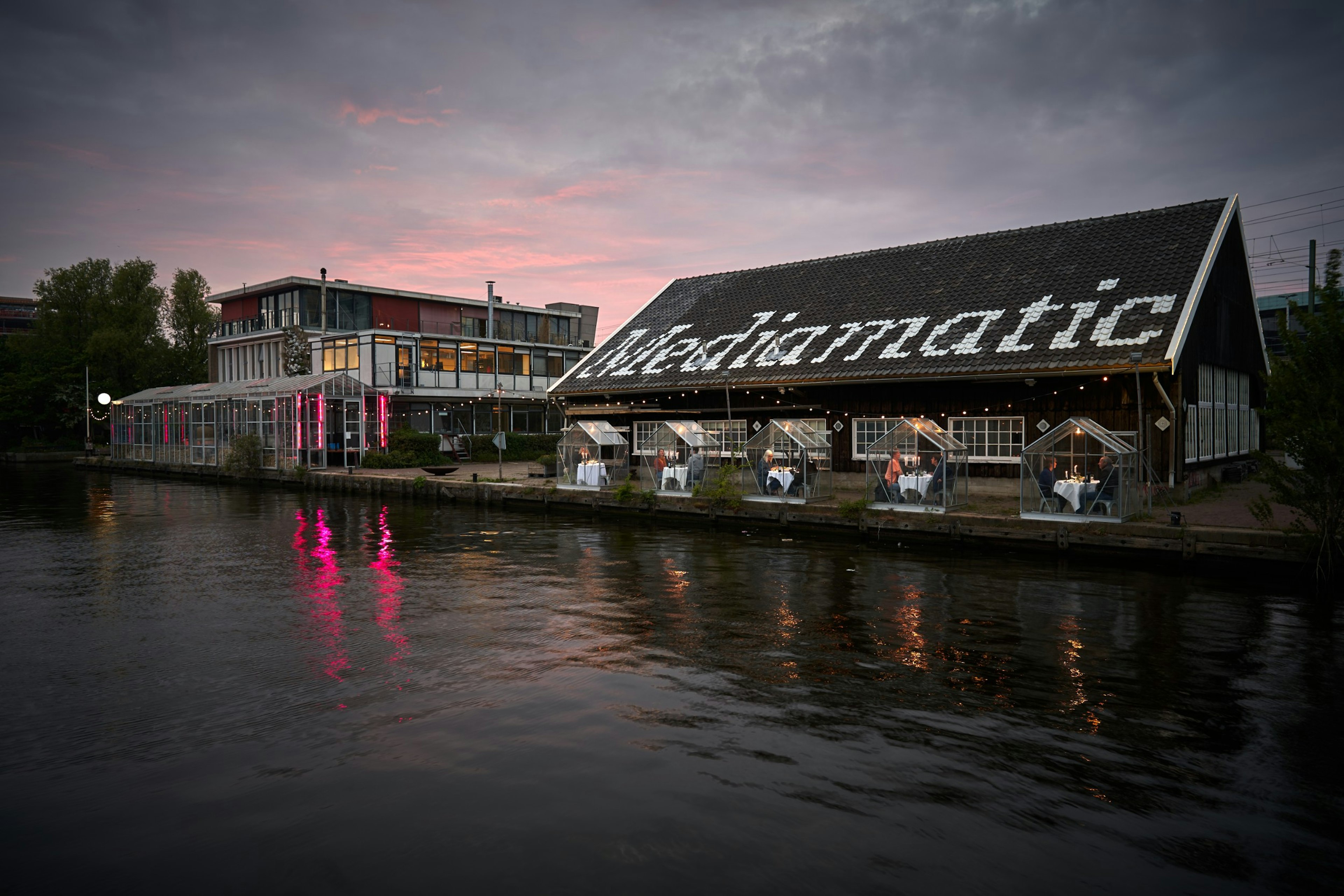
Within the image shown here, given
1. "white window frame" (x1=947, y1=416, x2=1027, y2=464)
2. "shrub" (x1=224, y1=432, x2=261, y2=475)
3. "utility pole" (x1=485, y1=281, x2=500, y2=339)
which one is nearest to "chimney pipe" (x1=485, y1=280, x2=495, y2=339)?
"utility pole" (x1=485, y1=281, x2=500, y2=339)

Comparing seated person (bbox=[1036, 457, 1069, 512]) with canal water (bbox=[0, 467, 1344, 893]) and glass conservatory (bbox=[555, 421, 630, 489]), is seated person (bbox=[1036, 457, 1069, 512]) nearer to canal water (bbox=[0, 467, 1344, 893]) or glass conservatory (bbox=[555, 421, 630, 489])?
canal water (bbox=[0, 467, 1344, 893])

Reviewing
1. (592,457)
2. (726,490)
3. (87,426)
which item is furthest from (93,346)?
(726,490)

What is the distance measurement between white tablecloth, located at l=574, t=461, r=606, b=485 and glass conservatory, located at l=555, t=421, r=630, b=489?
0.04 ft

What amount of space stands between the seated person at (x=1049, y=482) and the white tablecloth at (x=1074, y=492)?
178mm

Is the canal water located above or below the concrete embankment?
below

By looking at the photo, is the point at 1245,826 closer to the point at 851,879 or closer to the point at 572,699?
the point at 851,879

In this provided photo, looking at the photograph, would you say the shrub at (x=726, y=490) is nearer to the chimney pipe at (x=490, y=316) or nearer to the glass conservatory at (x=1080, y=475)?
the glass conservatory at (x=1080, y=475)

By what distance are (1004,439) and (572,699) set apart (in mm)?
16957

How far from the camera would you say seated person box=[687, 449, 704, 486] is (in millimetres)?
24078

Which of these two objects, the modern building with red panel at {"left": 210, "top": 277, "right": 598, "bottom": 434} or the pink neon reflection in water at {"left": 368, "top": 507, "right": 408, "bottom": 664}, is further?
the modern building with red panel at {"left": 210, "top": 277, "right": 598, "bottom": 434}

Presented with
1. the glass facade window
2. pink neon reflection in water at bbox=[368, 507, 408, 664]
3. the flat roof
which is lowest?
pink neon reflection in water at bbox=[368, 507, 408, 664]

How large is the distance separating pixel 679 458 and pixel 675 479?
2.10ft

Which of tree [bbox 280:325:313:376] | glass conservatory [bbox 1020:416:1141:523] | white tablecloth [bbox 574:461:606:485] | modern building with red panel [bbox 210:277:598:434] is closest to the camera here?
glass conservatory [bbox 1020:416:1141:523]

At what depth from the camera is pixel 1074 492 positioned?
57.2 ft
